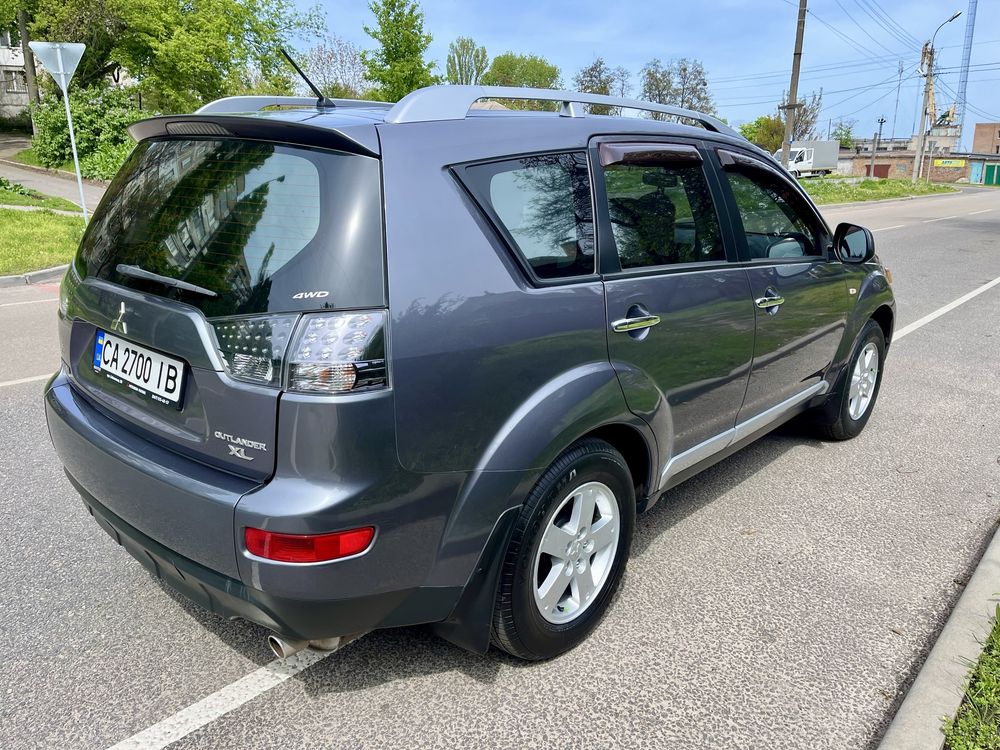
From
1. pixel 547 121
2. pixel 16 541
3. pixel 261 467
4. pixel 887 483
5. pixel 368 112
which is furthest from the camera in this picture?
pixel 887 483

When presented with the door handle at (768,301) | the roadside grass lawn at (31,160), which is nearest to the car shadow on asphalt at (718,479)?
the door handle at (768,301)

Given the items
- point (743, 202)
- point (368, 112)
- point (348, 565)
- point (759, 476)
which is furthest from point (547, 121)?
point (759, 476)

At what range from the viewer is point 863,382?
484 cm

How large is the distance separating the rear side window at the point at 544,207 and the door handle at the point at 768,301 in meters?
1.15

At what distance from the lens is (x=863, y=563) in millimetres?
3355

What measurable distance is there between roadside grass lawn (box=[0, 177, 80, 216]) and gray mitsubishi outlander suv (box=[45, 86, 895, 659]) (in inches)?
661

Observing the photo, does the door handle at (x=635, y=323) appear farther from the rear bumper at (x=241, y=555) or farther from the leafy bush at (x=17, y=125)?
the leafy bush at (x=17, y=125)

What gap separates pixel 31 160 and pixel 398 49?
1442 centimetres

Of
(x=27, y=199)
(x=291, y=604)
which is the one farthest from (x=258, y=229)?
(x=27, y=199)

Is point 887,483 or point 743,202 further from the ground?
point 743,202

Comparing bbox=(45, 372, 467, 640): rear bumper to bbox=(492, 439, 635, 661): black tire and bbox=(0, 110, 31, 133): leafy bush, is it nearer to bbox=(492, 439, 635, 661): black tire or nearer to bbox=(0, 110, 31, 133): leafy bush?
bbox=(492, 439, 635, 661): black tire

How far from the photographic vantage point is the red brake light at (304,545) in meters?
1.95

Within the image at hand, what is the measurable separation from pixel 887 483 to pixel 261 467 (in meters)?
3.55

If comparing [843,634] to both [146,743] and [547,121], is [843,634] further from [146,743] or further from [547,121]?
[146,743]
